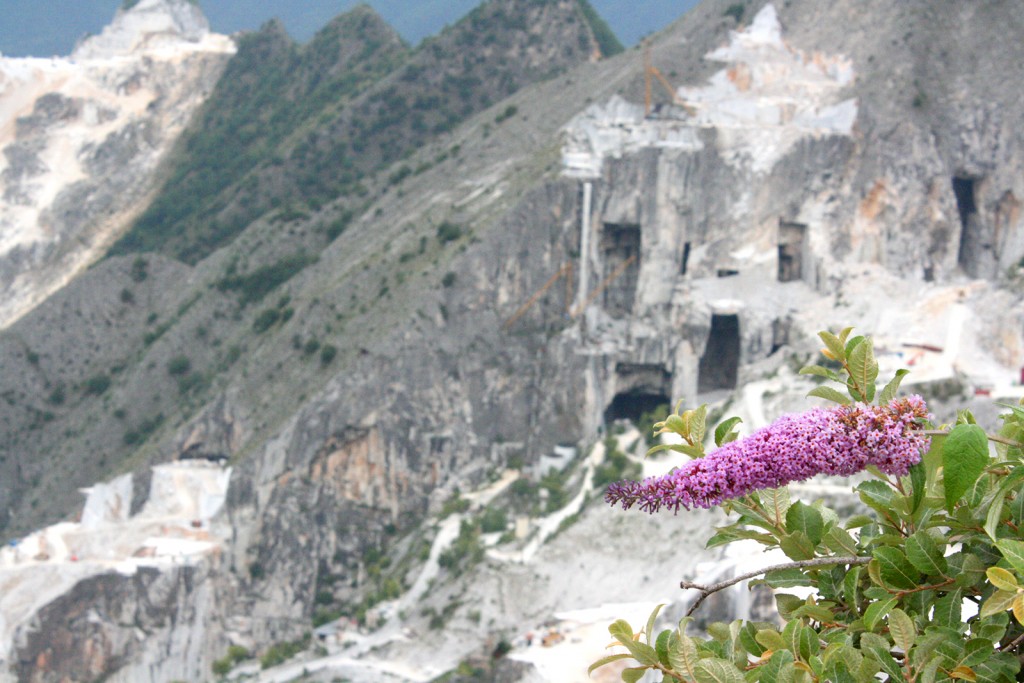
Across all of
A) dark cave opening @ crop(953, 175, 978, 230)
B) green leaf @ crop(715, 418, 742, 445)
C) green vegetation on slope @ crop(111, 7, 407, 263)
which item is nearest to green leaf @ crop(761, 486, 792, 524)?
green leaf @ crop(715, 418, 742, 445)

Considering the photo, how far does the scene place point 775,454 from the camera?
20.1 feet

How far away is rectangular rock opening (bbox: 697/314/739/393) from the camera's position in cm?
4950

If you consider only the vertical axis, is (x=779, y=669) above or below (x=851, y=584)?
below

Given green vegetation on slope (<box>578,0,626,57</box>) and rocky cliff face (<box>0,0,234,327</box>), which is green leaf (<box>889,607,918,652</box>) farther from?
rocky cliff face (<box>0,0,234,327</box>)

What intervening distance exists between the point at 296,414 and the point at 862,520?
1611 inches

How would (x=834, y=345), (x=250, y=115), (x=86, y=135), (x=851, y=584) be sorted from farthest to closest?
(x=86, y=135) < (x=250, y=115) < (x=834, y=345) < (x=851, y=584)

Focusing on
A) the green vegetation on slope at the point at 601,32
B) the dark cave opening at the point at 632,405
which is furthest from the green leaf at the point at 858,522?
the green vegetation on slope at the point at 601,32

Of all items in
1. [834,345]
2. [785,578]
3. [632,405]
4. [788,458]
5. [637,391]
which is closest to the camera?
[788,458]

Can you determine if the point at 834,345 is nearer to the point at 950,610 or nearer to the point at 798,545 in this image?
the point at 798,545

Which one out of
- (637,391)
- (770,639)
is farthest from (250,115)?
(770,639)

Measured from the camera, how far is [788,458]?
6137 millimetres

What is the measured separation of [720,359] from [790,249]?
185 inches

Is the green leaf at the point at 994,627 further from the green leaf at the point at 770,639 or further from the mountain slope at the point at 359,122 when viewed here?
the mountain slope at the point at 359,122

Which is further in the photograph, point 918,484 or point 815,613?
point 815,613
